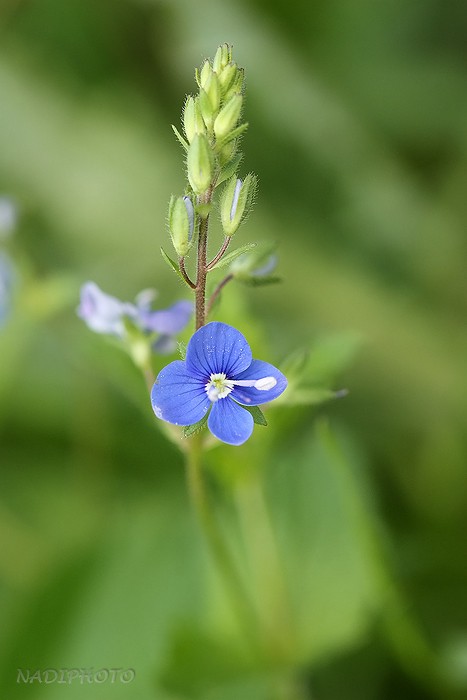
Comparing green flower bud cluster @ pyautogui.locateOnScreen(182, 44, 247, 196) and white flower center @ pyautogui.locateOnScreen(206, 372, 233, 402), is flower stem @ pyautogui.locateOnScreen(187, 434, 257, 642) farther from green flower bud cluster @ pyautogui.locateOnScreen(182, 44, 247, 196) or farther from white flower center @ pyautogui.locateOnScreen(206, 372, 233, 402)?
green flower bud cluster @ pyautogui.locateOnScreen(182, 44, 247, 196)

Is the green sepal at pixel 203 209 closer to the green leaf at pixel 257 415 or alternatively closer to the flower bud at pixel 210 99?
the flower bud at pixel 210 99

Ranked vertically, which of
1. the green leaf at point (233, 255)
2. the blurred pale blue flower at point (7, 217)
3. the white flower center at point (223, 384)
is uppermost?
the blurred pale blue flower at point (7, 217)

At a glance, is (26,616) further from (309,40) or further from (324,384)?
(309,40)

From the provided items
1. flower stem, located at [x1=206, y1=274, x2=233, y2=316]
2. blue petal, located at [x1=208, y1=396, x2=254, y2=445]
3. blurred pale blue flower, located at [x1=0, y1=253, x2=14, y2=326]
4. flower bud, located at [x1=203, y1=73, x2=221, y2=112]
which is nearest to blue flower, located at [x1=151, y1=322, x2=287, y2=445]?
blue petal, located at [x1=208, y1=396, x2=254, y2=445]

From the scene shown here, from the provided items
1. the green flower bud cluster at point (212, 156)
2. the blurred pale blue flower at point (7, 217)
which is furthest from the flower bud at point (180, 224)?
the blurred pale blue flower at point (7, 217)

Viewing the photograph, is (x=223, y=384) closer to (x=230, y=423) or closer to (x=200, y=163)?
(x=230, y=423)

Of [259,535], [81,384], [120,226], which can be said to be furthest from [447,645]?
[120,226]

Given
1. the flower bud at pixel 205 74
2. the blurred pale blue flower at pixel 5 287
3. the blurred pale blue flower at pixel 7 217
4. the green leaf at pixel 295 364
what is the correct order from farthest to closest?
the blurred pale blue flower at pixel 7 217 → the blurred pale blue flower at pixel 5 287 → the green leaf at pixel 295 364 → the flower bud at pixel 205 74
